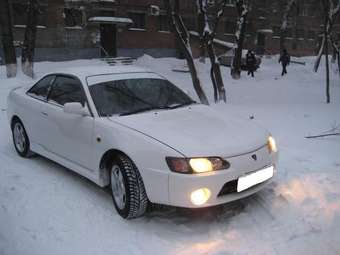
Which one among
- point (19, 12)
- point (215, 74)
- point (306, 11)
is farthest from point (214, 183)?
point (306, 11)

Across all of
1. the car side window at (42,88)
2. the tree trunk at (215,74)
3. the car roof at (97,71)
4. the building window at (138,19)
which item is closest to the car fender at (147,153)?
the car roof at (97,71)

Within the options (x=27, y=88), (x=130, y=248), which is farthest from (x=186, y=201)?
(x=27, y=88)

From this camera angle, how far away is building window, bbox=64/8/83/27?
27.8 m

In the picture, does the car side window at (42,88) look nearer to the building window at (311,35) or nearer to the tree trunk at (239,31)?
the tree trunk at (239,31)

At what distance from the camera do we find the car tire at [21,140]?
6.14 m

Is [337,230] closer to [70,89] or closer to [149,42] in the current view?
[70,89]

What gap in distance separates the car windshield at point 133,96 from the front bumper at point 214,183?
118 cm

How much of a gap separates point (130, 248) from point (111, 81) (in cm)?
206

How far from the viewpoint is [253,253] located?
12.2 ft

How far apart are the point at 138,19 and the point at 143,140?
2807 cm

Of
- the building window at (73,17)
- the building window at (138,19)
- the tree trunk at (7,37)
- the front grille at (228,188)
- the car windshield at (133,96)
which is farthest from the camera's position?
the building window at (138,19)

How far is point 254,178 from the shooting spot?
13.8 feet

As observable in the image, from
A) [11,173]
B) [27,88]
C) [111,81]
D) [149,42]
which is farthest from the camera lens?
[149,42]

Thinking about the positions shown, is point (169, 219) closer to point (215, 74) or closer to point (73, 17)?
point (215, 74)
